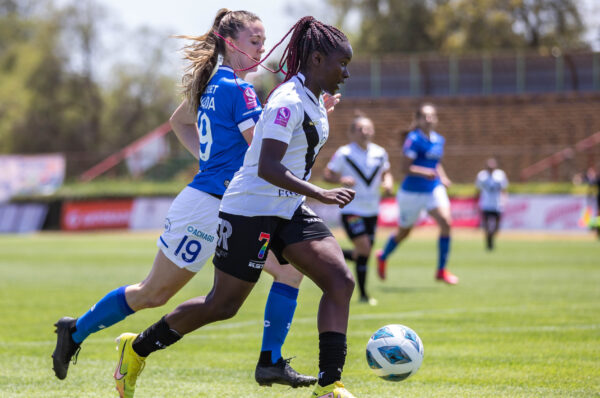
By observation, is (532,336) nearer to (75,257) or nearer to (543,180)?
(75,257)

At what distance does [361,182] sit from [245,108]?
22.0 feet

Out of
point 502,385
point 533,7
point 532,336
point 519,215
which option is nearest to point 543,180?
point 519,215

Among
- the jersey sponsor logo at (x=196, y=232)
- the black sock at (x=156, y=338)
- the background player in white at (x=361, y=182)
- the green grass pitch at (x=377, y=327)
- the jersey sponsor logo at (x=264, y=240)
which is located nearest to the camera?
the jersey sponsor logo at (x=264, y=240)

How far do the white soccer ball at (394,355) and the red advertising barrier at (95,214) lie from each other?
34.1 meters

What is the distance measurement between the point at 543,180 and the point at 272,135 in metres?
33.4

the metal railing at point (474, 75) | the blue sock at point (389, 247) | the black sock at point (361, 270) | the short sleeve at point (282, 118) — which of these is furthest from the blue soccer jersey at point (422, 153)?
the metal railing at point (474, 75)

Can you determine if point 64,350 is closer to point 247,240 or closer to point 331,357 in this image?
point 247,240

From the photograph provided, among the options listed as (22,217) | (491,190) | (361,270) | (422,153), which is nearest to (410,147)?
(422,153)

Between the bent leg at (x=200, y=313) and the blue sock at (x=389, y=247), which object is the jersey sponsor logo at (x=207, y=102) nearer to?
the bent leg at (x=200, y=313)

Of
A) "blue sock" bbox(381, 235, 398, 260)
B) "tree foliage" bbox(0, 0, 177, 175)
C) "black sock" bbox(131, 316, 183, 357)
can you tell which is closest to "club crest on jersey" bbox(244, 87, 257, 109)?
"black sock" bbox(131, 316, 183, 357)

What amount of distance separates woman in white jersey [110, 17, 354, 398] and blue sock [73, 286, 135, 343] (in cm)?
68

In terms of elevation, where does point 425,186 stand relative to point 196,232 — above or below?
below

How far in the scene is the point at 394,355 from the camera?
5363 millimetres

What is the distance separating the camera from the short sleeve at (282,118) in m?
4.73
